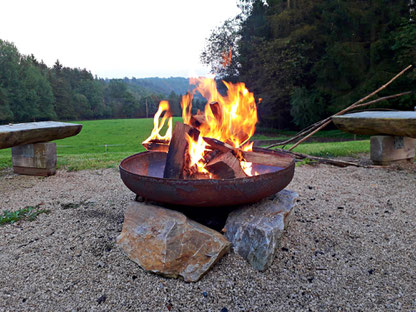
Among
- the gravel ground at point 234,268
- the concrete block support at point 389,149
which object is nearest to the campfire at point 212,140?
the gravel ground at point 234,268

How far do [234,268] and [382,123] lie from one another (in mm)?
4165

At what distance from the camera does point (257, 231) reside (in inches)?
92.4

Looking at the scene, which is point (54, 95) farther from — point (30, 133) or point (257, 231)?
point (257, 231)

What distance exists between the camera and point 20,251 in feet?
8.55

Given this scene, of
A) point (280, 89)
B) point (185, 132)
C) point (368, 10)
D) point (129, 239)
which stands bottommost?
point (129, 239)

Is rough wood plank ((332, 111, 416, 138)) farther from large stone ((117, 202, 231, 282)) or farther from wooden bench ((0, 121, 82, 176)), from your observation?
wooden bench ((0, 121, 82, 176))

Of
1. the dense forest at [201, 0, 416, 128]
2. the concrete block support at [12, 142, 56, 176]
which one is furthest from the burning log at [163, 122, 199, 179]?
the dense forest at [201, 0, 416, 128]

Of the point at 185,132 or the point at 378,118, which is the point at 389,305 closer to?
the point at 185,132

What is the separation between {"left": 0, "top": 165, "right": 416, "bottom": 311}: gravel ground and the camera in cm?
202

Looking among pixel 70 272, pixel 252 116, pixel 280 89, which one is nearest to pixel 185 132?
pixel 252 116

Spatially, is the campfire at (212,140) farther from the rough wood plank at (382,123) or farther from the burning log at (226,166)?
the rough wood plank at (382,123)

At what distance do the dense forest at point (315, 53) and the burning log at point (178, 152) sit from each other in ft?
42.0

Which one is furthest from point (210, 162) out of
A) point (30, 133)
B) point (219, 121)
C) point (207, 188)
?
point (30, 133)

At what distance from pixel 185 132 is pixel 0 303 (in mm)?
1871
